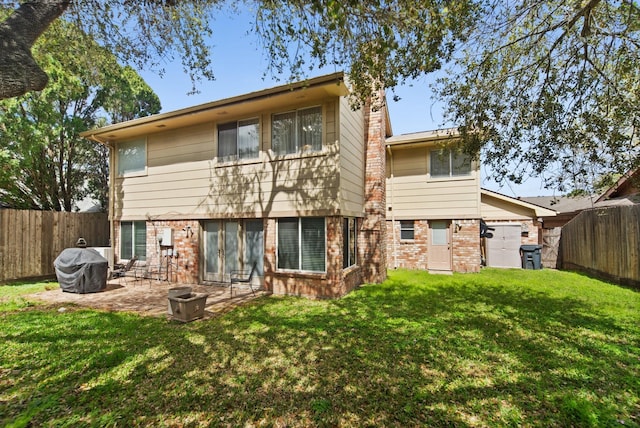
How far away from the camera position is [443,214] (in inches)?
443

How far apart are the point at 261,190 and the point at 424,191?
6966mm

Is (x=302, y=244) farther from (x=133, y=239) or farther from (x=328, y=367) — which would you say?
(x=133, y=239)

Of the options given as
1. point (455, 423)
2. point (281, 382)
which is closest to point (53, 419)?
point (281, 382)

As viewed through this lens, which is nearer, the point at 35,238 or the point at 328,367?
the point at 328,367

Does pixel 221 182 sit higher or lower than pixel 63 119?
lower

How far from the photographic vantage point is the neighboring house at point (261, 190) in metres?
7.34

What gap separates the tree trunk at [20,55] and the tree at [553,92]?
6741mm

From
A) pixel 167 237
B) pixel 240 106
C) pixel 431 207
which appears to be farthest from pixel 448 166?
pixel 167 237

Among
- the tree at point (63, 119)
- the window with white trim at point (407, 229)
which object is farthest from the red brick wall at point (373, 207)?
the tree at point (63, 119)

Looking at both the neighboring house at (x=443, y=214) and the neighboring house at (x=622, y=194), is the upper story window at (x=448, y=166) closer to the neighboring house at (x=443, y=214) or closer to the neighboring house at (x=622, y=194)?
the neighboring house at (x=443, y=214)

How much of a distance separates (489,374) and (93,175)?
17.5 m

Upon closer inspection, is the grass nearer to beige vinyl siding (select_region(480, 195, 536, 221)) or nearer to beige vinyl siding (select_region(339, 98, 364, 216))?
beige vinyl siding (select_region(339, 98, 364, 216))

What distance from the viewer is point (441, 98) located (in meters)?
6.43

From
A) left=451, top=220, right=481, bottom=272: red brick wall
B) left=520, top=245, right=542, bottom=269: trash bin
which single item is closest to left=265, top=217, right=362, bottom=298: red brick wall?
left=451, top=220, right=481, bottom=272: red brick wall
